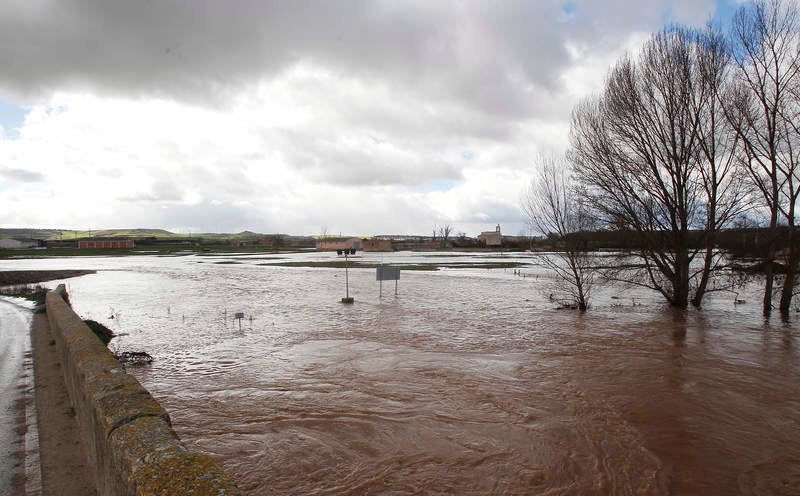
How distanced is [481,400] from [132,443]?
591cm

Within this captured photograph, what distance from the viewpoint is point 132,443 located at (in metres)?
3.17

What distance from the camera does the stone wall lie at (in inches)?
103

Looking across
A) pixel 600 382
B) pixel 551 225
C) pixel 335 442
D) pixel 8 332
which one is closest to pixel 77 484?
pixel 335 442

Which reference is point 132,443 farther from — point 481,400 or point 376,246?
point 376,246

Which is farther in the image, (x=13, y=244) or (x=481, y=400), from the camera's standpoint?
(x=13, y=244)

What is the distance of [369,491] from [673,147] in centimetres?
1762

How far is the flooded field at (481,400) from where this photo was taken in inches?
217

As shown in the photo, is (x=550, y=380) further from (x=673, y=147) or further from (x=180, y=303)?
(x=180, y=303)

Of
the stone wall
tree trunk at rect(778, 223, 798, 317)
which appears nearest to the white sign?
tree trunk at rect(778, 223, 798, 317)

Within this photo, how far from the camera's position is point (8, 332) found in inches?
485

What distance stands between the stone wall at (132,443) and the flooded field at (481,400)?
70.1 inches

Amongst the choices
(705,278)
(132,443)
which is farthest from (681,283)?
(132,443)

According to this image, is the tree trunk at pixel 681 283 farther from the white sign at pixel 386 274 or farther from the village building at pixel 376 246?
the village building at pixel 376 246

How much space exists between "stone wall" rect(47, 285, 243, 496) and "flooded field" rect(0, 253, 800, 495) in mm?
1780
